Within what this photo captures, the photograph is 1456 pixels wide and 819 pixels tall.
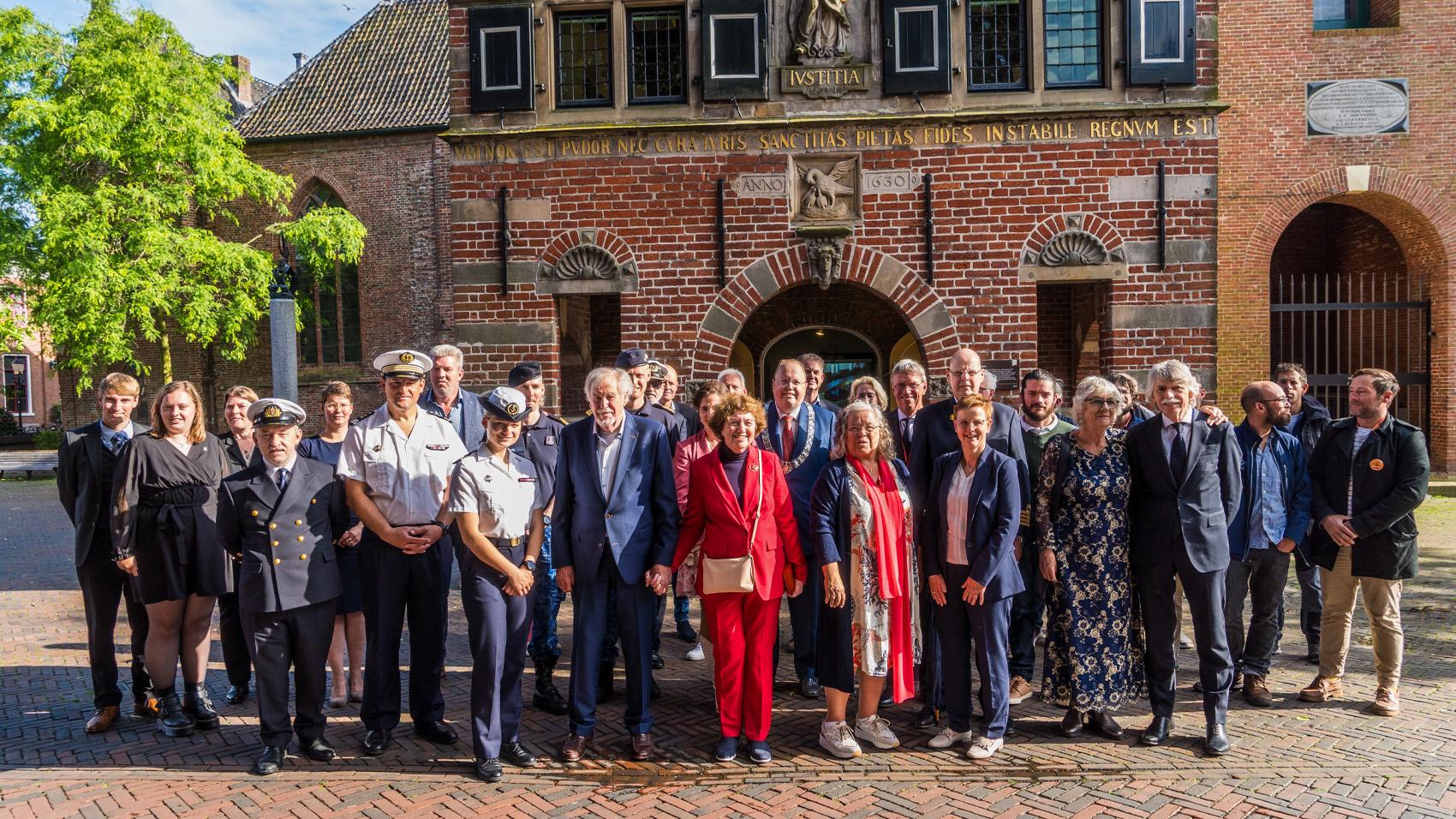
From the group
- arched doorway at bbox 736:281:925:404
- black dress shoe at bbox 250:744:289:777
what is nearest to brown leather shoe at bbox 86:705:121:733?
black dress shoe at bbox 250:744:289:777

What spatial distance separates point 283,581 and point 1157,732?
4397 millimetres

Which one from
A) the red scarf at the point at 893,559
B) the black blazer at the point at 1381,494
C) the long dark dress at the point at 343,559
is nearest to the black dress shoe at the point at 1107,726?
the red scarf at the point at 893,559

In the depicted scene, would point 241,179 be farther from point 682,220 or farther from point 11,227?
point 682,220

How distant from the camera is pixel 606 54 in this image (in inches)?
417

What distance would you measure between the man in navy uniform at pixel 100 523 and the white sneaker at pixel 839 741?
3.88 meters

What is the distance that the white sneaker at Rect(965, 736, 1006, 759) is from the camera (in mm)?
4473

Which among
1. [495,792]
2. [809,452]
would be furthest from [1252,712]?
[495,792]

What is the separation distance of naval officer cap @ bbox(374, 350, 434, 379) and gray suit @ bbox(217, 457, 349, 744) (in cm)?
59

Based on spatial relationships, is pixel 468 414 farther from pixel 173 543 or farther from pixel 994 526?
pixel 994 526

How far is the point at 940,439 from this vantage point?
5191mm

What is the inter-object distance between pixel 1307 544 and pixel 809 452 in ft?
9.74

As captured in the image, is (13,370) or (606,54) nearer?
(606,54)

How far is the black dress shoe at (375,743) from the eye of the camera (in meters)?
4.61

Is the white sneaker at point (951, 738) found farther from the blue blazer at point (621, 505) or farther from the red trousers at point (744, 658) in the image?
the blue blazer at point (621, 505)
